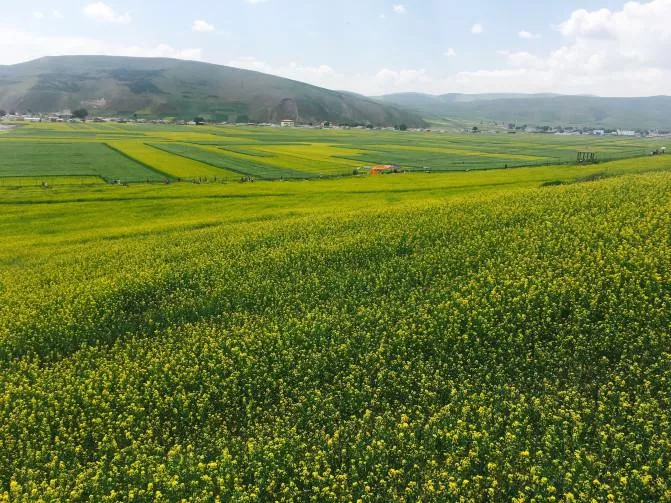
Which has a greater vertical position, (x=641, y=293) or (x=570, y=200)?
(x=570, y=200)

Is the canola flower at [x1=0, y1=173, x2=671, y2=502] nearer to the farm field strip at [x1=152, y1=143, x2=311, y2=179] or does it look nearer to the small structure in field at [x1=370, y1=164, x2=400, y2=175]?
the farm field strip at [x1=152, y1=143, x2=311, y2=179]

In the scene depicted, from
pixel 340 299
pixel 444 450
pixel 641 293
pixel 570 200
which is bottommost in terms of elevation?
pixel 444 450

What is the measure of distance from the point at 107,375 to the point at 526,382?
641 inches

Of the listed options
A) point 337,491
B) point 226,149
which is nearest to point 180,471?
point 337,491

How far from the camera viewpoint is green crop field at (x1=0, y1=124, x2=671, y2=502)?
44.7 feet

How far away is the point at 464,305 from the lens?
21.4 m

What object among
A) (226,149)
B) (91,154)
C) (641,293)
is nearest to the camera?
(641,293)

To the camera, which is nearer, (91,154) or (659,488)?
(659,488)

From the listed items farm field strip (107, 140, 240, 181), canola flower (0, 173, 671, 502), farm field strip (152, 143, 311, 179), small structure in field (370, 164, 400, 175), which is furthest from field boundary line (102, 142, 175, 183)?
canola flower (0, 173, 671, 502)

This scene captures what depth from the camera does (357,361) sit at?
1911 cm

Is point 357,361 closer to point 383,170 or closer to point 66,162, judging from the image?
point 383,170

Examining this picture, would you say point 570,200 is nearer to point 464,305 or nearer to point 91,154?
point 464,305

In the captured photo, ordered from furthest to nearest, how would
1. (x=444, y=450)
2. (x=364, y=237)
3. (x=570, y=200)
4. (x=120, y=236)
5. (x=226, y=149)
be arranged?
(x=226, y=149), (x=120, y=236), (x=570, y=200), (x=364, y=237), (x=444, y=450)

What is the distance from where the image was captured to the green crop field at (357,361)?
536 inches
